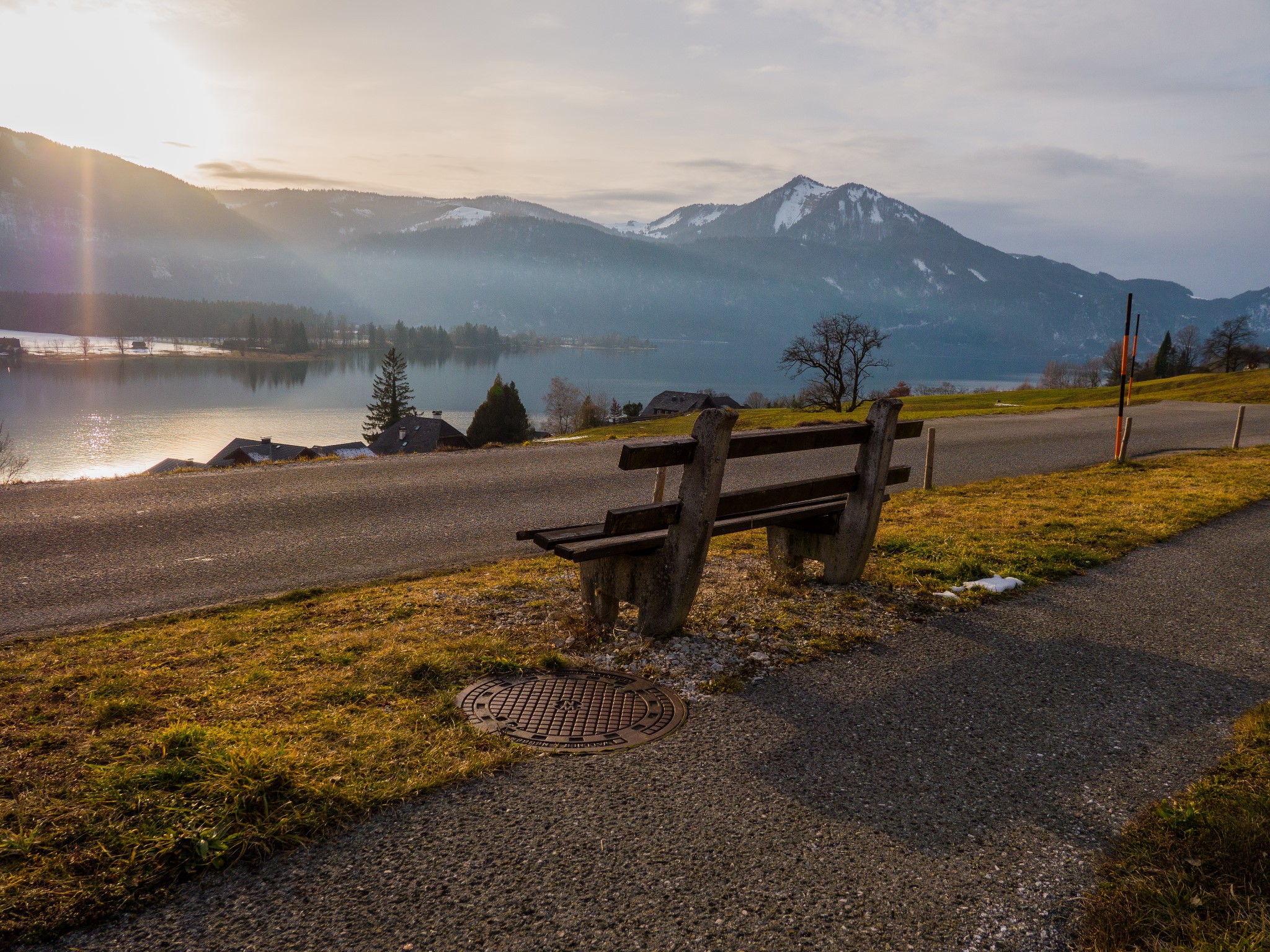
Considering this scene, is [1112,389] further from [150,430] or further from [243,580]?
[150,430]

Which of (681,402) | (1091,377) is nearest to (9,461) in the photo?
(681,402)

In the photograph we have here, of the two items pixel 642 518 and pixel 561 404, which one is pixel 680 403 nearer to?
pixel 561 404

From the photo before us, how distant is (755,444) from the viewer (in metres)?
5.50

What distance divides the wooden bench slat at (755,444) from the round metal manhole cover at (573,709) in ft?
4.44

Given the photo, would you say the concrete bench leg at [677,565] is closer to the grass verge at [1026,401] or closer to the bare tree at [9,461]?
the grass verge at [1026,401]

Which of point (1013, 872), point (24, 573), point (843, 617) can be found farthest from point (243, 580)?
point (1013, 872)

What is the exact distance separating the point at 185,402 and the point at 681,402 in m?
70.3

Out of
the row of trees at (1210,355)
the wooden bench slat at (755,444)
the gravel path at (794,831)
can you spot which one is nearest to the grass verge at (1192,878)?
the gravel path at (794,831)

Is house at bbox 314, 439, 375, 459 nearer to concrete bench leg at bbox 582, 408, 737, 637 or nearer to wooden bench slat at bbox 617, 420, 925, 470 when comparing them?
concrete bench leg at bbox 582, 408, 737, 637

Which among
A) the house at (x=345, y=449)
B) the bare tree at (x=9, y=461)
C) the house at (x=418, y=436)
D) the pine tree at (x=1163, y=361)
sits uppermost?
the pine tree at (x=1163, y=361)

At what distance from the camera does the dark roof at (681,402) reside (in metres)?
107

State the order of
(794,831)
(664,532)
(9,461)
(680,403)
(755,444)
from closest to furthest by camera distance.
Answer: (794,831), (755,444), (664,532), (9,461), (680,403)

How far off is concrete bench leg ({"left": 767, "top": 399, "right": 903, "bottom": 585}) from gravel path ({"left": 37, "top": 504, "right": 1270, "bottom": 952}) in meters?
1.57

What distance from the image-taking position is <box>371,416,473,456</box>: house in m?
71.1
